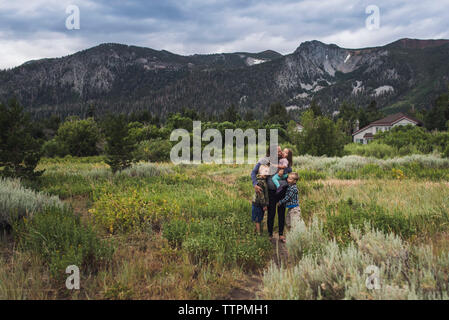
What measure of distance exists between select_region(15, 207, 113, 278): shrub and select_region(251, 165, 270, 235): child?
3.00m

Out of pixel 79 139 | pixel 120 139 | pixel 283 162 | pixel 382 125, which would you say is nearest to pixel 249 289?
pixel 283 162

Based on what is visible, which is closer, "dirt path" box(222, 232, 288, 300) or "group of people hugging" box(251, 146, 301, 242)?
"dirt path" box(222, 232, 288, 300)

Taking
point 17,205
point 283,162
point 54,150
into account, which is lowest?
point 17,205

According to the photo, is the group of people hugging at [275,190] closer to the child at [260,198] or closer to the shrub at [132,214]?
the child at [260,198]

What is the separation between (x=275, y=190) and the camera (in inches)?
231

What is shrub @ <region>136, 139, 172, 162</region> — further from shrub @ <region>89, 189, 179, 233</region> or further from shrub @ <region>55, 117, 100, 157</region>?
shrub @ <region>89, 189, 179, 233</region>

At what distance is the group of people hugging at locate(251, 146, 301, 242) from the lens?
5.79 meters

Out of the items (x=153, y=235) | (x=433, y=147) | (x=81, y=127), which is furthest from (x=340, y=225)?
(x=81, y=127)

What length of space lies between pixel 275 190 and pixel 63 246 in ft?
13.5

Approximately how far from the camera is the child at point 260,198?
5793 millimetres

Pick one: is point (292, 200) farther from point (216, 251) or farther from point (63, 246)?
point (63, 246)

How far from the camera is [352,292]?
9.52 ft

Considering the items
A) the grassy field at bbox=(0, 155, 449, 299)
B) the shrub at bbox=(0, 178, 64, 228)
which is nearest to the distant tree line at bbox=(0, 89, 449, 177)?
the grassy field at bbox=(0, 155, 449, 299)
